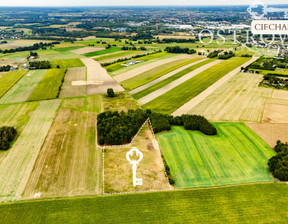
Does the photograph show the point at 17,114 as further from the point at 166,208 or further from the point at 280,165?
the point at 280,165

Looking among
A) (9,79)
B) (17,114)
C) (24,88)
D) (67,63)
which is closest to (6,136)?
(17,114)

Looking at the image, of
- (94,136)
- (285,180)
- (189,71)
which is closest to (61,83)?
(94,136)

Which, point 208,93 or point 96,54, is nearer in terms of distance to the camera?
point 208,93

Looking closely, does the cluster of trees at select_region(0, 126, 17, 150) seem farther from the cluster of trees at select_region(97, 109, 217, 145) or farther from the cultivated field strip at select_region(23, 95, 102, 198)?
the cluster of trees at select_region(97, 109, 217, 145)

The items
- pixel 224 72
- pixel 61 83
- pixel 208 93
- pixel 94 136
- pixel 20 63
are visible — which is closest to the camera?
pixel 94 136

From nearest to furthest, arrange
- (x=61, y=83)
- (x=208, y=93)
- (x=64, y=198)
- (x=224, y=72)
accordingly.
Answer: (x=64, y=198)
(x=208, y=93)
(x=61, y=83)
(x=224, y=72)

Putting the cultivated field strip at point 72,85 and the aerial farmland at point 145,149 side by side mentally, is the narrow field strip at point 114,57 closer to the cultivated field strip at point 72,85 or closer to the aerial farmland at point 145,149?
the cultivated field strip at point 72,85

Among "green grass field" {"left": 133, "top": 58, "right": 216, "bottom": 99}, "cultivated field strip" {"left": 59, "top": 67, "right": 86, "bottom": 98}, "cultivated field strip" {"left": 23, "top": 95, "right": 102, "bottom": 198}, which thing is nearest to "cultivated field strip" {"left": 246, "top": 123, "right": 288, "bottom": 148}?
"green grass field" {"left": 133, "top": 58, "right": 216, "bottom": 99}

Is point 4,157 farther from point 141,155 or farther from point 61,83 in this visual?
point 61,83
